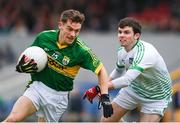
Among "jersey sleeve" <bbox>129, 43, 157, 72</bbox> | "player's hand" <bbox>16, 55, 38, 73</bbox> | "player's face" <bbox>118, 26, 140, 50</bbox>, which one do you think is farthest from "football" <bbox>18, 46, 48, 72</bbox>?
"jersey sleeve" <bbox>129, 43, 157, 72</bbox>

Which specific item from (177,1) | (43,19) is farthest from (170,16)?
(43,19)

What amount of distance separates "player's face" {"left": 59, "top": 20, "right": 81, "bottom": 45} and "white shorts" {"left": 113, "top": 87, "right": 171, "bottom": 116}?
126 centimetres

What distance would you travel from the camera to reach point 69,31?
430 inches

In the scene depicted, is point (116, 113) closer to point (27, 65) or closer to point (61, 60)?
point (61, 60)

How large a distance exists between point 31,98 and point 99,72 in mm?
963

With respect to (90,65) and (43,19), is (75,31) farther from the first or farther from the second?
(43,19)

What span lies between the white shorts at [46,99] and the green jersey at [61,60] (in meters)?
0.08

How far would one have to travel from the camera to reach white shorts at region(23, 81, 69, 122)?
439 inches

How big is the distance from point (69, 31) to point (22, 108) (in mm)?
1174

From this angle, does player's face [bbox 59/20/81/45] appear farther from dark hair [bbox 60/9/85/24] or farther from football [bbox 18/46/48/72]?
football [bbox 18/46/48/72]

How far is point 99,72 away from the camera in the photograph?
36.1ft

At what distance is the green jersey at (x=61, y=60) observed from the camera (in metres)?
11.1

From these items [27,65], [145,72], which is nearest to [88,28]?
[145,72]

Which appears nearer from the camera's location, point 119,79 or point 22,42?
point 119,79
